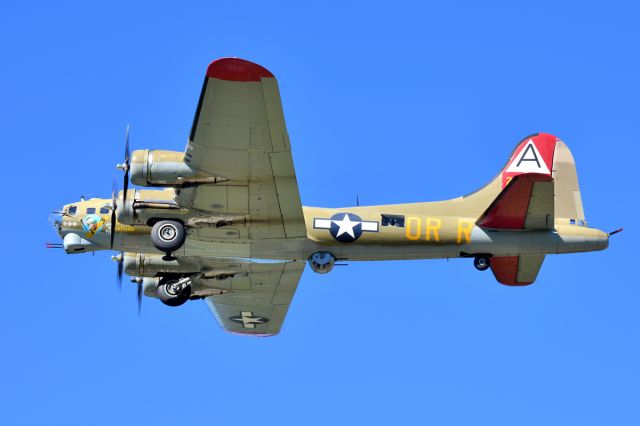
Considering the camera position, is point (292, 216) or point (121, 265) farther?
point (121, 265)

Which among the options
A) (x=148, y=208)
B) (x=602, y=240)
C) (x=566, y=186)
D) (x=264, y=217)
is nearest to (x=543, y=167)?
(x=566, y=186)

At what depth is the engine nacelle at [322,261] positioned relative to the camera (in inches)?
1184

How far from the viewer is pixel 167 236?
28984 millimetres

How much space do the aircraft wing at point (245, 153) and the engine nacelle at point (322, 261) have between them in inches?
32.0

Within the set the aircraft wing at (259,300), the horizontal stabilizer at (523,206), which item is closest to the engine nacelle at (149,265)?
the aircraft wing at (259,300)

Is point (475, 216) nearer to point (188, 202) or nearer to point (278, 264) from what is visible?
point (278, 264)

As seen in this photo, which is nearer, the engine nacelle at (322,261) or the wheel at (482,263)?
the engine nacelle at (322,261)

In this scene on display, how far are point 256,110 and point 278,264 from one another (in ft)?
23.3

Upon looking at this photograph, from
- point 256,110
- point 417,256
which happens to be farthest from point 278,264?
point 256,110

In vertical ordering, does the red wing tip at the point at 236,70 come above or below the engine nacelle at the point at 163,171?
above

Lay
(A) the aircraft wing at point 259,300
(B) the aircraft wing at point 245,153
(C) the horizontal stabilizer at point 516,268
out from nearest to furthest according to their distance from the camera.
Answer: (B) the aircraft wing at point 245,153
(C) the horizontal stabilizer at point 516,268
(A) the aircraft wing at point 259,300

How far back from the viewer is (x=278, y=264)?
3181 cm

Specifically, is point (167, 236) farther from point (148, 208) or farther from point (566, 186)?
point (566, 186)

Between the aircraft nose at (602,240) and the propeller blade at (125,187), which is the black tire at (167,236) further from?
the aircraft nose at (602,240)
